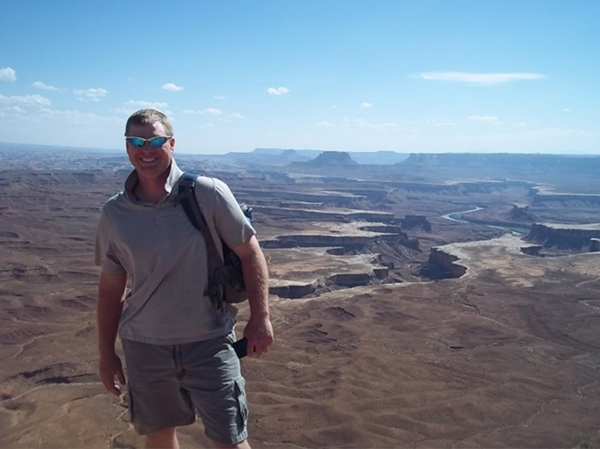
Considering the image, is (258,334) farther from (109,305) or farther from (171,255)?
(109,305)

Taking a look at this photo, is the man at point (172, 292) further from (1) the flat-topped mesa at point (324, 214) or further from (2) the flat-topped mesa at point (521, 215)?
(2) the flat-topped mesa at point (521, 215)

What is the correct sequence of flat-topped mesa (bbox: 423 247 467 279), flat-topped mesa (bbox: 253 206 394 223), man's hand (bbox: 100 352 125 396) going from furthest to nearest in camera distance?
→ flat-topped mesa (bbox: 253 206 394 223), flat-topped mesa (bbox: 423 247 467 279), man's hand (bbox: 100 352 125 396)

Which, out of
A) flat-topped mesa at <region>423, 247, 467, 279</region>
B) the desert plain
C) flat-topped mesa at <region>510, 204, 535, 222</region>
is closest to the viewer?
the desert plain

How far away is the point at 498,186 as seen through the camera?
153 m

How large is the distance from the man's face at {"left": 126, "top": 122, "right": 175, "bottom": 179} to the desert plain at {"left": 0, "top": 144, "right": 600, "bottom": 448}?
510 inches

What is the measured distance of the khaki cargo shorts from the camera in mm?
3152

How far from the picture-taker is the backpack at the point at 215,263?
3111mm

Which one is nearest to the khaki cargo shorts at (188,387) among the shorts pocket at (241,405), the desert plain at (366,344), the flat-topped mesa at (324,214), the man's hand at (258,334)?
the shorts pocket at (241,405)

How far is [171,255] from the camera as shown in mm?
3105

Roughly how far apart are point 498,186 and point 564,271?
113 m

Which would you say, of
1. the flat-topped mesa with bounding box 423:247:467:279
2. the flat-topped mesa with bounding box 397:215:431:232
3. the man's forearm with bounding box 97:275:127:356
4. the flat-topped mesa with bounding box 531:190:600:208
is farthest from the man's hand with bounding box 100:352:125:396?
the flat-topped mesa with bounding box 531:190:600:208

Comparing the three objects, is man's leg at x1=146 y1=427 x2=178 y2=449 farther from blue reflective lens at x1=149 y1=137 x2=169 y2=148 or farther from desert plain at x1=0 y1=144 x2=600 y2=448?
desert plain at x1=0 y1=144 x2=600 y2=448

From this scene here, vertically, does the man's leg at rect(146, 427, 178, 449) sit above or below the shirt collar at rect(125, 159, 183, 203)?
below

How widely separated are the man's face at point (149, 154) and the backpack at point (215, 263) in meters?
0.17
